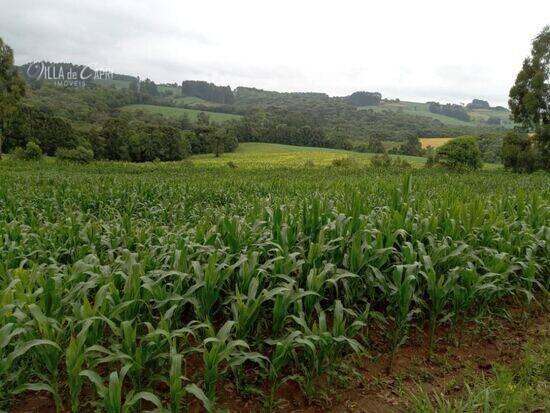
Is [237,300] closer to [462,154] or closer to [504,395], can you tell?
[504,395]

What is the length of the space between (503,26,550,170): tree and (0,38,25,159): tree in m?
45.6

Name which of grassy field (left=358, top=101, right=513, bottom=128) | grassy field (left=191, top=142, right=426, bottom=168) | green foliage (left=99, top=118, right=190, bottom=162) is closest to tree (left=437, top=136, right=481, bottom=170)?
grassy field (left=191, top=142, right=426, bottom=168)

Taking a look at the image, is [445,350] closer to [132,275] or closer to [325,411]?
[325,411]

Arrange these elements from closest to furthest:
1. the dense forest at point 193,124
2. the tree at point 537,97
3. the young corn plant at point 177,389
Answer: the young corn plant at point 177,389 < the tree at point 537,97 < the dense forest at point 193,124

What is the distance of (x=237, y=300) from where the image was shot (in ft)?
8.93

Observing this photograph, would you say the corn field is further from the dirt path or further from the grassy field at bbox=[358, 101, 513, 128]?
the grassy field at bbox=[358, 101, 513, 128]

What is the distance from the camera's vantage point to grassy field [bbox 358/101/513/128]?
126m

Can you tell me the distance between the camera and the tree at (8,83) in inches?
1403

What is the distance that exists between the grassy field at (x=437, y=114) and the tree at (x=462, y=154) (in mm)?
86644

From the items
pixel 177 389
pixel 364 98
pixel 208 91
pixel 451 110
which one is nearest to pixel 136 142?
pixel 177 389

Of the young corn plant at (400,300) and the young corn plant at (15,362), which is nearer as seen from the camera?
the young corn plant at (15,362)

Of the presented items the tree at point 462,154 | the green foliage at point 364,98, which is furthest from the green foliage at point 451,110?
the tree at point 462,154

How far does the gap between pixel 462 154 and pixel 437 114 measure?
108530 mm

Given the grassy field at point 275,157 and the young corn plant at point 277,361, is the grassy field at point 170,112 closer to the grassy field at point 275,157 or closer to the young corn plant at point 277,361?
the grassy field at point 275,157
